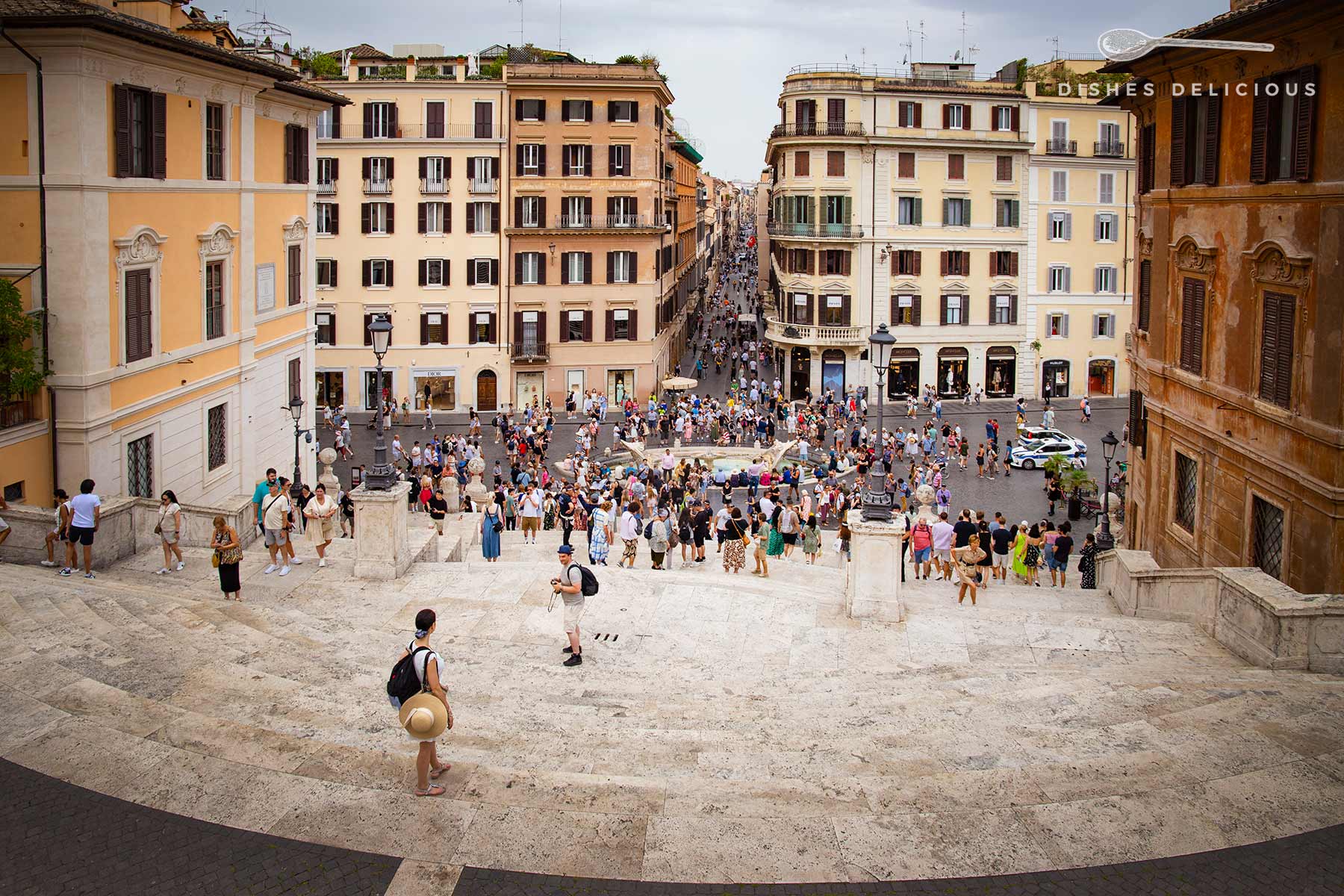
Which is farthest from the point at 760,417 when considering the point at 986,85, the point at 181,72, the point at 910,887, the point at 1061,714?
the point at 910,887

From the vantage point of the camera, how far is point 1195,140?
72.1 ft

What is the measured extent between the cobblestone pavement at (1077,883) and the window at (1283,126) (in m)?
11.8

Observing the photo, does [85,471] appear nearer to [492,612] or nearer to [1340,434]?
[492,612]

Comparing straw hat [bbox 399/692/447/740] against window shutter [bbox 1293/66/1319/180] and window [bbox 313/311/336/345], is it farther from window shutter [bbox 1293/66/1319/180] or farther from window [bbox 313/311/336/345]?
window [bbox 313/311/336/345]

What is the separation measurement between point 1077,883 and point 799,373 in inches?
1991

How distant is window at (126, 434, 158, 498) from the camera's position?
23.0 metres

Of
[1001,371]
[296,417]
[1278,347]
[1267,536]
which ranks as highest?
[1278,347]

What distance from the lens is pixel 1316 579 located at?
56.7ft

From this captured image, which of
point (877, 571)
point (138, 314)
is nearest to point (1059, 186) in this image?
point (138, 314)

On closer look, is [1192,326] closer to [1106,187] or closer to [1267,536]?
[1267,536]

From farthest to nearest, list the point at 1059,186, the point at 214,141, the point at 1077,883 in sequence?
1. the point at 1059,186
2. the point at 214,141
3. the point at 1077,883

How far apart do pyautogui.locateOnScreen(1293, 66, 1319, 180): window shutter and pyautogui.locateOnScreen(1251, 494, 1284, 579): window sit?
4792mm

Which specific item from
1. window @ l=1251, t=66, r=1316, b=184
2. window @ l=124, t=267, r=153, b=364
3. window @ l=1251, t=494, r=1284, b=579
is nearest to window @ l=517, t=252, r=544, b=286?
window @ l=124, t=267, r=153, b=364

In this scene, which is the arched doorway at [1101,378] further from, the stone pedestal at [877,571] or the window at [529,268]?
the stone pedestal at [877,571]
